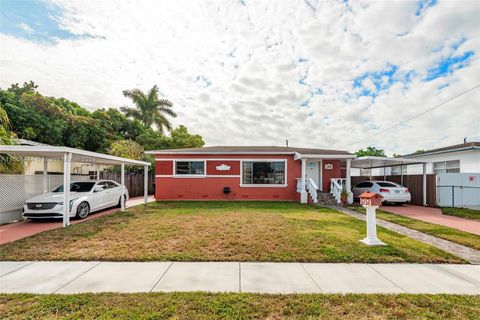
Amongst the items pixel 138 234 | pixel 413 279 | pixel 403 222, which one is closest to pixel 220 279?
pixel 413 279

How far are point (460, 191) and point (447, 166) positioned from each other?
2816mm

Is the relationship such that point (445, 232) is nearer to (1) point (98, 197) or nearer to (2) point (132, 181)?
(1) point (98, 197)

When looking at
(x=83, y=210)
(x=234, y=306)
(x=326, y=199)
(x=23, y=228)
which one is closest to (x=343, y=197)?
(x=326, y=199)

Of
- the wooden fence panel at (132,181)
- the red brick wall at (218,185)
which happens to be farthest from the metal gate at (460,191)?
the wooden fence panel at (132,181)

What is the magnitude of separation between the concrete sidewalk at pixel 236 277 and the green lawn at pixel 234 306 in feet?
0.71

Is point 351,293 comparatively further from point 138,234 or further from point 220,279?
point 138,234

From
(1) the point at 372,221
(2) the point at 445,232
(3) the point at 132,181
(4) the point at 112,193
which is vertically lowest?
(2) the point at 445,232

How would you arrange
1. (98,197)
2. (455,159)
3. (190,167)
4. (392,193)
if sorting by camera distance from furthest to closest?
(190,167), (455,159), (392,193), (98,197)

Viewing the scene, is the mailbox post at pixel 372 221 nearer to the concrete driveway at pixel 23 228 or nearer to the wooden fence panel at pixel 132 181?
the concrete driveway at pixel 23 228

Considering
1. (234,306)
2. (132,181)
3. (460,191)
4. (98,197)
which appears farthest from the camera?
(132,181)

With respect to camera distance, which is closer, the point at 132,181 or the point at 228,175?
the point at 228,175

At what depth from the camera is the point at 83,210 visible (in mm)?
8852

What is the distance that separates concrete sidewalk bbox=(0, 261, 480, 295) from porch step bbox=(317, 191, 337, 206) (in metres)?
8.85

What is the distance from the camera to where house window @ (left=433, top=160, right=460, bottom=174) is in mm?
14547
